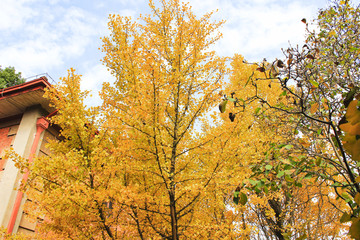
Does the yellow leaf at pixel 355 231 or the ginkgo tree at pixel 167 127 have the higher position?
the ginkgo tree at pixel 167 127

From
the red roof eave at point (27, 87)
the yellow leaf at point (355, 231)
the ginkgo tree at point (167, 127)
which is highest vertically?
the red roof eave at point (27, 87)

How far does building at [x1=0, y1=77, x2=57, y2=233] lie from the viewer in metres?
6.42

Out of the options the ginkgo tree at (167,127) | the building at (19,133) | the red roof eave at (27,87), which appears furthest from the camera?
the red roof eave at (27,87)

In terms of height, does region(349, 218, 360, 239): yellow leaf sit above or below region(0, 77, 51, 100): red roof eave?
below

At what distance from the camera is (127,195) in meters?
3.80

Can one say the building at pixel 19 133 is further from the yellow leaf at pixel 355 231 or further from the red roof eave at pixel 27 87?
the yellow leaf at pixel 355 231

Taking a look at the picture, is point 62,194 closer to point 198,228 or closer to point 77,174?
point 77,174

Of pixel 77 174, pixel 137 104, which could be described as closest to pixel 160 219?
pixel 77 174

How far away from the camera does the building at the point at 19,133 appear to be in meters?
6.42

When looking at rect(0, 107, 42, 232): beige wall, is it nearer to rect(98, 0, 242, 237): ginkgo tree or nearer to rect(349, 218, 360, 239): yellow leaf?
rect(98, 0, 242, 237): ginkgo tree

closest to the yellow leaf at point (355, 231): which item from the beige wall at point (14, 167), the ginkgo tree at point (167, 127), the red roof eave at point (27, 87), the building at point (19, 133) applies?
the ginkgo tree at point (167, 127)

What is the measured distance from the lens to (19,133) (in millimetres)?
7520

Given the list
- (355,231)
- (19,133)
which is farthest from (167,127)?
(19,133)

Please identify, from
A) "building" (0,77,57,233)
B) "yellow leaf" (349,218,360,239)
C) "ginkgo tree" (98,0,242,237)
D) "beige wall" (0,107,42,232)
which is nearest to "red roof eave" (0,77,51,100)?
"building" (0,77,57,233)
